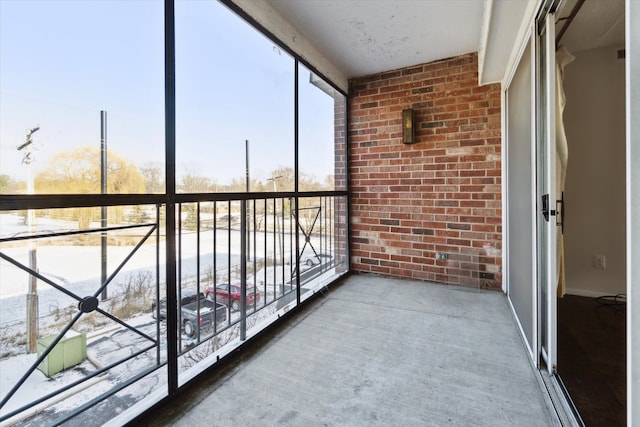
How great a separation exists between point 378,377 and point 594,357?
135 cm

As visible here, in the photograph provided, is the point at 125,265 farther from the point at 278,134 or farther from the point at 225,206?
the point at 278,134

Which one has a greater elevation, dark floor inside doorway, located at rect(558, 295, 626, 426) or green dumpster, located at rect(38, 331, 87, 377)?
green dumpster, located at rect(38, 331, 87, 377)

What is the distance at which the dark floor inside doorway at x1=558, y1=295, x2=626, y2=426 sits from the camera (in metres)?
1.40

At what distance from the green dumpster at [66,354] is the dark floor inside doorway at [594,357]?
2227 mm

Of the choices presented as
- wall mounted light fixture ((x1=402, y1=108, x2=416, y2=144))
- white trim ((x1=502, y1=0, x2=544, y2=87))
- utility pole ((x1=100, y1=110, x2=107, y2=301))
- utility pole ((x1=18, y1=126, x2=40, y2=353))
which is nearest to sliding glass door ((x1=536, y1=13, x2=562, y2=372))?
white trim ((x1=502, y1=0, x2=544, y2=87))

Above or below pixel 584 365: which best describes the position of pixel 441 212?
above

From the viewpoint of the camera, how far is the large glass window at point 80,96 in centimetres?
109

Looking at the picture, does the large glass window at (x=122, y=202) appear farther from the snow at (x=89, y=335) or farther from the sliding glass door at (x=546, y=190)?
the sliding glass door at (x=546, y=190)

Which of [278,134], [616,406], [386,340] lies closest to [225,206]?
[278,134]

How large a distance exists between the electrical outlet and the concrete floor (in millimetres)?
1138

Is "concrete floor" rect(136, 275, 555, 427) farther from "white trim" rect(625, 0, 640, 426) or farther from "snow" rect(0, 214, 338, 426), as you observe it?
"white trim" rect(625, 0, 640, 426)

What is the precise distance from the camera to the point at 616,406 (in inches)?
55.2

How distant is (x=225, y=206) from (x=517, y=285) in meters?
2.23

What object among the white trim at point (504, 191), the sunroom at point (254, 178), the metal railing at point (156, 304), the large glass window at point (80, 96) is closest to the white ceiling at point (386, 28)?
the sunroom at point (254, 178)
